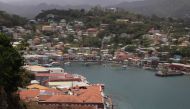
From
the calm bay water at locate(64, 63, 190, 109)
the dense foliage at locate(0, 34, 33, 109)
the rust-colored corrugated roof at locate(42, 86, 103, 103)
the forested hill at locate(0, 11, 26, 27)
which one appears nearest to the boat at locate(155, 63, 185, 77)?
the calm bay water at locate(64, 63, 190, 109)

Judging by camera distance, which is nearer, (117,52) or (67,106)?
(67,106)

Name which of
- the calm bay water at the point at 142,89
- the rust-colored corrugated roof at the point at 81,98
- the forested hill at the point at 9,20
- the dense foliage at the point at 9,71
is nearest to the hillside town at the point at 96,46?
the forested hill at the point at 9,20

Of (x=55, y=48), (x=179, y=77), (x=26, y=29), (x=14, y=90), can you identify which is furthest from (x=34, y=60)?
(x=14, y=90)

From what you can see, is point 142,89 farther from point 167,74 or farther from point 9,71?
point 9,71

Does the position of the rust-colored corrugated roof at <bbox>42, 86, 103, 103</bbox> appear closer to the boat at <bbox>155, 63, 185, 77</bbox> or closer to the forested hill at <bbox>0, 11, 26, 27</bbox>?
the boat at <bbox>155, 63, 185, 77</bbox>

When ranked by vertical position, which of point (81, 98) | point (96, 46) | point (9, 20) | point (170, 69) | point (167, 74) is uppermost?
point (81, 98)

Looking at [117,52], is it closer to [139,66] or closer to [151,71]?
[139,66]

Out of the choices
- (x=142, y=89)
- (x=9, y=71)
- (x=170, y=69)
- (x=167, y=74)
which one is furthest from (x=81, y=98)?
(x=170, y=69)

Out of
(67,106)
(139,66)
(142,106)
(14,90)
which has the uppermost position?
(14,90)
